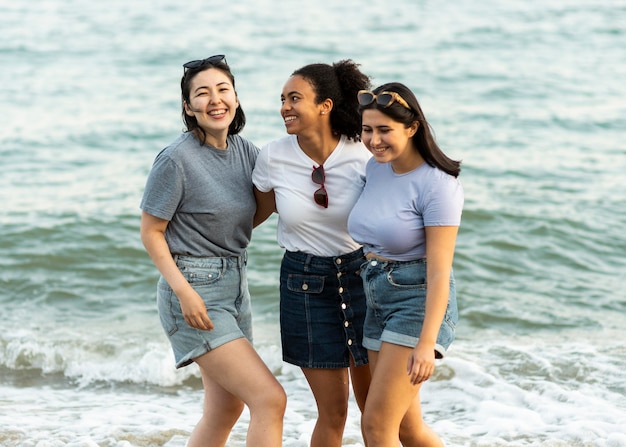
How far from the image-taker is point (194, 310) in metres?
3.48

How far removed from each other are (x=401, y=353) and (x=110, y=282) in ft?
17.7

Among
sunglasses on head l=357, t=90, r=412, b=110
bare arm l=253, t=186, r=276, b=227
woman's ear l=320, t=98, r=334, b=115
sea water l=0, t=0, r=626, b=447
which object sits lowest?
sea water l=0, t=0, r=626, b=447

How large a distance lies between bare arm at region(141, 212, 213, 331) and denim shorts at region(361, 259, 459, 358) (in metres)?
0.66

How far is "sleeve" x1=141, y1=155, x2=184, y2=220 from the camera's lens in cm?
354

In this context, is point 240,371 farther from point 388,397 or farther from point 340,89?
point 340,89

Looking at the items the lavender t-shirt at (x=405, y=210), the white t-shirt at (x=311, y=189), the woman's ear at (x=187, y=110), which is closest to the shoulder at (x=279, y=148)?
the white t-shirt at (x=311, y=189)

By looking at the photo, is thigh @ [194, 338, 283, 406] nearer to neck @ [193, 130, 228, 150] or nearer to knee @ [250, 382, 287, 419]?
knee @ [250, 382, 287, 419]

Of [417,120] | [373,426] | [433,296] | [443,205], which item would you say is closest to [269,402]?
[373,426]

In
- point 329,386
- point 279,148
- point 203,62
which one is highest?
point 203,62

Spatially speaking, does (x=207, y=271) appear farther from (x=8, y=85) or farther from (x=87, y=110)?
(x=8, y=85)

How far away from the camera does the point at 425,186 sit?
335 centimetres

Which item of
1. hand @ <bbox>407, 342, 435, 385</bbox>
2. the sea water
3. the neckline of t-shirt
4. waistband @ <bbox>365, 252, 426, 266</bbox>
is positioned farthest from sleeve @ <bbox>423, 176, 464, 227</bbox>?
the sea water

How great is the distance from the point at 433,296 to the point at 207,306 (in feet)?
3.04

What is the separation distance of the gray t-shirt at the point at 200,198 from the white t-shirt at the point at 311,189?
0.12 m
